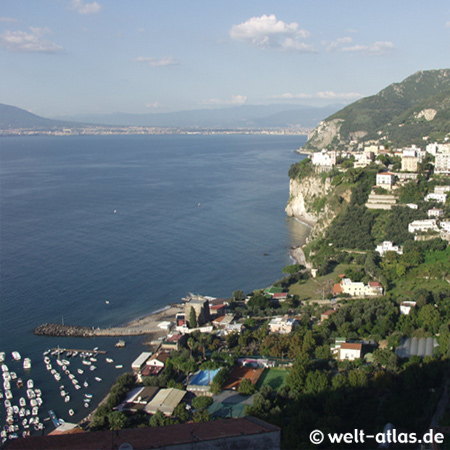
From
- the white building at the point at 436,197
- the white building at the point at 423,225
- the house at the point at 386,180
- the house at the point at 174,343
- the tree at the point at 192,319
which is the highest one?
the house at the point at 386,180

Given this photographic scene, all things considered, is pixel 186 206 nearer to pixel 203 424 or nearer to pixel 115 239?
pixel 115 239

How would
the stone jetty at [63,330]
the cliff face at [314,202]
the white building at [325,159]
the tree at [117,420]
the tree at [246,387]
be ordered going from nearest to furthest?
the tree at [117,420]
the tree at [246,387]
the stone jetty at [63,330]
the cliff face at [314,202]
the white building at [325,159]

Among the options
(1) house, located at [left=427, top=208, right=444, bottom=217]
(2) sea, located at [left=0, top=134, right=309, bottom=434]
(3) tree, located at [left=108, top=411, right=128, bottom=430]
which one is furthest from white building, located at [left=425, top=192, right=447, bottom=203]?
(3) tree, located at [left=108, top=411, right=128, bottom=430]

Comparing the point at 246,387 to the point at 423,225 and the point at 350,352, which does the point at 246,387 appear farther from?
the point at 423,225

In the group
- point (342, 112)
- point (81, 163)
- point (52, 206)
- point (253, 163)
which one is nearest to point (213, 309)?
point (52, 206)

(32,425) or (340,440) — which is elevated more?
(340,440)

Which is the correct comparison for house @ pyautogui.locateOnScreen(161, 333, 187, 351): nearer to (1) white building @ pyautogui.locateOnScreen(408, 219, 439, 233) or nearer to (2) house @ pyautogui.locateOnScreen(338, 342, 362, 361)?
(2) house @ pyautogui.locateOnScreen(338, 342, 362, 361)

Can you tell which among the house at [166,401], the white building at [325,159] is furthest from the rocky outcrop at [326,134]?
the house at [166,401]

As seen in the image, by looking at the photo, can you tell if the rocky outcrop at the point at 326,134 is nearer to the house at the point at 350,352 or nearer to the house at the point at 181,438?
the house at the point at 350,352
